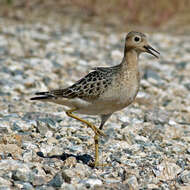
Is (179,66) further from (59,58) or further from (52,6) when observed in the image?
(52,6)

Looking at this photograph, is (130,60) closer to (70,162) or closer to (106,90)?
(106,90)

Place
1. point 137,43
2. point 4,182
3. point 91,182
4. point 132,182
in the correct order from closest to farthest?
point 4,182, point 91,182, point 132,182, point 137,43

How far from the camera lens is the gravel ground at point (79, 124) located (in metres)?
6.16

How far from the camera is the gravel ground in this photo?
20.2 ft

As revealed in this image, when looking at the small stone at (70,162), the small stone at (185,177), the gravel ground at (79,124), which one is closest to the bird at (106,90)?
the small stone at (70,162)

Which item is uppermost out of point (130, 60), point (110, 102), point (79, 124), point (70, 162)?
point (130, 60)

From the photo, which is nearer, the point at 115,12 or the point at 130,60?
the point at 130,60

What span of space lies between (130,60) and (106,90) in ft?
2.60

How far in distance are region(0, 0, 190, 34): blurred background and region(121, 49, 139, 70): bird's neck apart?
11.4 metres

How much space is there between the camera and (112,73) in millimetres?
6809

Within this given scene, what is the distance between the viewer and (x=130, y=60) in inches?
274

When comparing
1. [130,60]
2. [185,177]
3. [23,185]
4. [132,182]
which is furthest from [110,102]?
[23,185]

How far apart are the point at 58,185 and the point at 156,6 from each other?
14976 mm

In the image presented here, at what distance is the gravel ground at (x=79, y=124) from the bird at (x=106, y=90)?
2.44 feet
